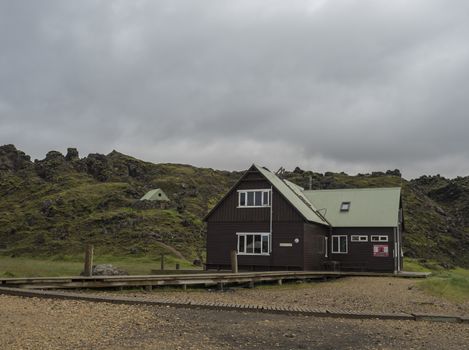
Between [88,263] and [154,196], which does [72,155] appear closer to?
[154,196]

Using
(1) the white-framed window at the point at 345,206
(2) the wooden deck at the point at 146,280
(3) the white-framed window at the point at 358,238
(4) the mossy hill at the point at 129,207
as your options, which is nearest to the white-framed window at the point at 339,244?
(3) the white-framed window at the point at 358,238

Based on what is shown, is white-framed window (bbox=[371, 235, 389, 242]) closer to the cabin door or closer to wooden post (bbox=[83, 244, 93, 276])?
the cabin door

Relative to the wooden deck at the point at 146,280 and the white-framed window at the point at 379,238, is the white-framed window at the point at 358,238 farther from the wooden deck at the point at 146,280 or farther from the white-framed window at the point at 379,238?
the wooden deck at the point at 146,280

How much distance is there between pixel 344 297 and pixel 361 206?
2007 cm

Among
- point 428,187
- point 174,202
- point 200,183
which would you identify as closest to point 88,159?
point 200,183

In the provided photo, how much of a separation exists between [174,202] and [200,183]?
36.0 meters

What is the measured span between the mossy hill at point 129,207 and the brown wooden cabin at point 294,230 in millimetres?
20982

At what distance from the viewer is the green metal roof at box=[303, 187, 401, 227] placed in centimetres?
4016

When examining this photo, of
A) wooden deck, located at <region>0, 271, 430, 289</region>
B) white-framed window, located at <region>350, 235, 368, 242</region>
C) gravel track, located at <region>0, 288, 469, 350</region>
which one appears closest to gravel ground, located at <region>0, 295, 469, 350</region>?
gravel track, located at <region>0, 288, 469, 350</region>

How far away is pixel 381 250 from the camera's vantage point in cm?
3941

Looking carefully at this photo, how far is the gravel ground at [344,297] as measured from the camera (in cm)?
1959

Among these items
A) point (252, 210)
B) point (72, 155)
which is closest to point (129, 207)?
point (252, 210)

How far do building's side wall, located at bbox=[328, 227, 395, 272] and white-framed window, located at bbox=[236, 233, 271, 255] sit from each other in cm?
757

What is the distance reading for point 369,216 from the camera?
40750 mm
